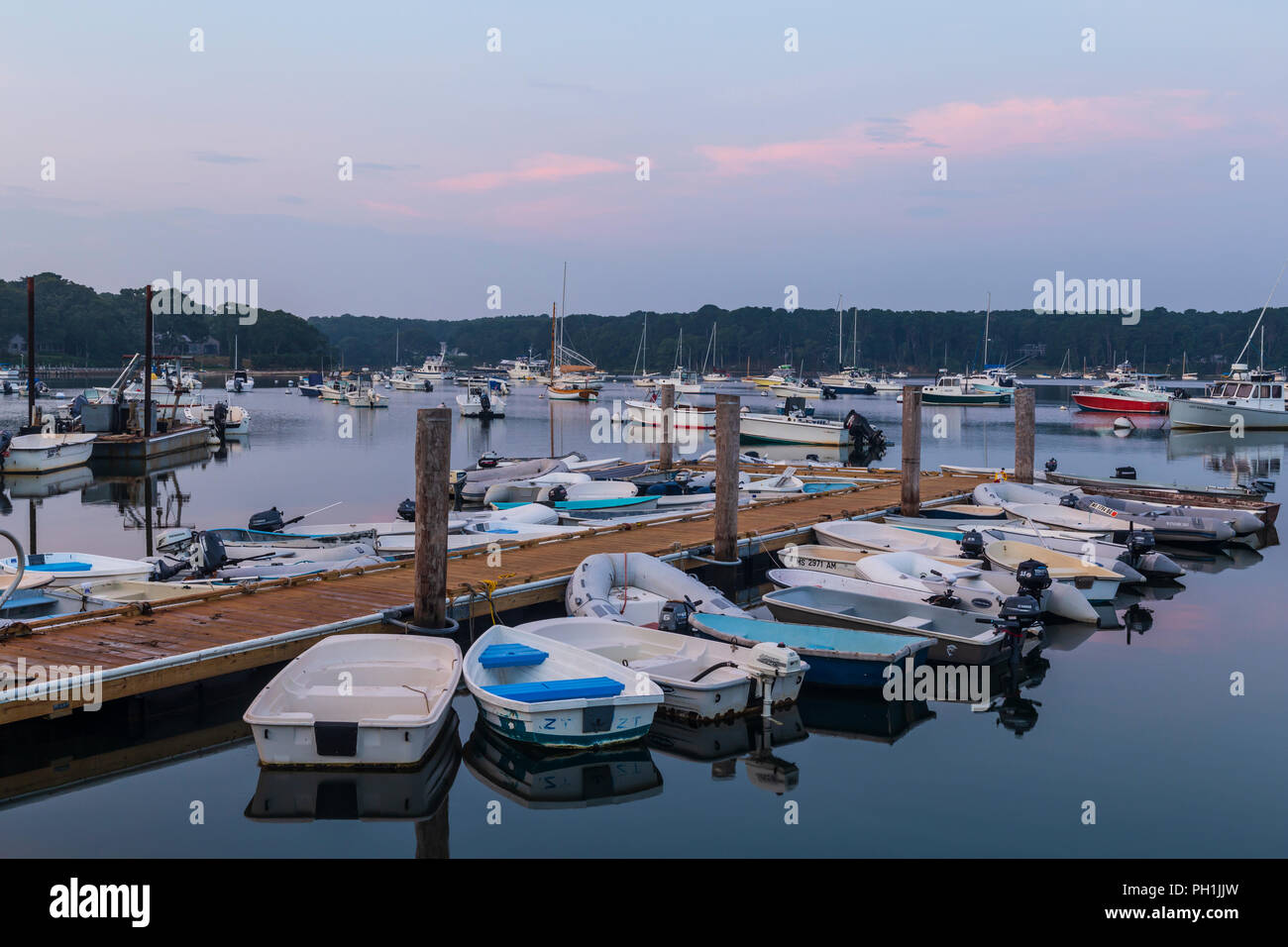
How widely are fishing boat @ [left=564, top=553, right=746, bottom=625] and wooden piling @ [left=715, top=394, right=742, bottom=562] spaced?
1905 millimetres

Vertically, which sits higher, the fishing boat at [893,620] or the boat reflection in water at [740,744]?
the fishing boat at [893,620]

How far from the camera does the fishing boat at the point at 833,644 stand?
430 inches

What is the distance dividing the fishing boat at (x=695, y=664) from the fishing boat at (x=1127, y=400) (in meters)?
73.1

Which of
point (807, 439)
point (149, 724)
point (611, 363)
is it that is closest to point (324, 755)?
point (149, 724)

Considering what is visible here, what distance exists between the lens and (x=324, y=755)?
27.9 ft

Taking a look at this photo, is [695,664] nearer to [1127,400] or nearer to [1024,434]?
[1024,434]

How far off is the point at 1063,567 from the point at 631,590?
6738 millimetres

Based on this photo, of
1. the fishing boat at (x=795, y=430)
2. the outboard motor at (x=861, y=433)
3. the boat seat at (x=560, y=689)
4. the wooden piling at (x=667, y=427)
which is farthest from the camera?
the fishing boat at (x=795, y=430)

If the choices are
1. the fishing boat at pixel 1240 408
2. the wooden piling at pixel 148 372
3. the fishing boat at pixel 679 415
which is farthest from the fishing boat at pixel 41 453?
the fishing boat at pixel 1240 408

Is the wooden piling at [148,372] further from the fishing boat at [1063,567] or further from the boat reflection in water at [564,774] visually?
the boat reflection in water at [564,774]

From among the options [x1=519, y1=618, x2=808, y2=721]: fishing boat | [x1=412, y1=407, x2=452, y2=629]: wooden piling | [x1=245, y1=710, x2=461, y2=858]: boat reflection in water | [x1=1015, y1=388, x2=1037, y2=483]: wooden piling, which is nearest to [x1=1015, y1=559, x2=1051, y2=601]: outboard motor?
[x1=519, y1=618, x2=808, y2=721]: fishing boat

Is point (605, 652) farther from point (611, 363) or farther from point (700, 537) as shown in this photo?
point (611, 363)

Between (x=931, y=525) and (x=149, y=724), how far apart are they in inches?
544
